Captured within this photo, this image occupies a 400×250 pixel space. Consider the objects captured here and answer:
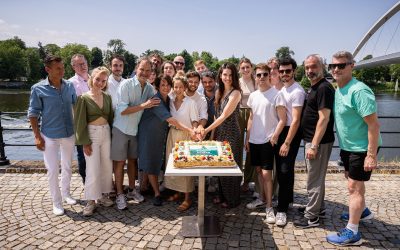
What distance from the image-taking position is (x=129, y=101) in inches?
170

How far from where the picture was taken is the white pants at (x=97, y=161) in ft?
13.8

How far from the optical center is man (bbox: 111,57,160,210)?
4.27m

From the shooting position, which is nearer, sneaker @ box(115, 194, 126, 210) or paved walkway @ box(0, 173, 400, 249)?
paved walkway @ box(0, 173, 400, 249)

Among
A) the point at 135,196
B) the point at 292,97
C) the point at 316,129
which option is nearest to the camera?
the point at 316,129

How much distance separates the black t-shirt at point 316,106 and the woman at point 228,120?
3.14ft

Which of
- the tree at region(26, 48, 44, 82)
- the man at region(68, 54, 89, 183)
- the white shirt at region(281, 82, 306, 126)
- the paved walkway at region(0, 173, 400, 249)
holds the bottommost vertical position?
the paved walkway at region(0, 173, 400, 249)

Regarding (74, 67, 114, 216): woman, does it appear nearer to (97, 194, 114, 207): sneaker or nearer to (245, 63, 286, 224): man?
(97, 194, 114, 207): sneaker

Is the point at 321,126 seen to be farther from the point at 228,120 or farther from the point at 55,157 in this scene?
the point at 55,157

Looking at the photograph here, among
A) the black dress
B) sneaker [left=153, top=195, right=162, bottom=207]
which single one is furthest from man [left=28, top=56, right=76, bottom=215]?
the black dress

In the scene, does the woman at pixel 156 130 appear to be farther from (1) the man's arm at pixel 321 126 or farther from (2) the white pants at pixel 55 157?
(1) the man's arm at pixel 321 126

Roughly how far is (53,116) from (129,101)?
1071mm

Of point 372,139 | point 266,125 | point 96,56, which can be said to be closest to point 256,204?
point 266,125

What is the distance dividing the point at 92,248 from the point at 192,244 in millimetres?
1156

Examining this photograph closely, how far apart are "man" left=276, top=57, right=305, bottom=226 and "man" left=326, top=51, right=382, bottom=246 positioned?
0.48 metres
